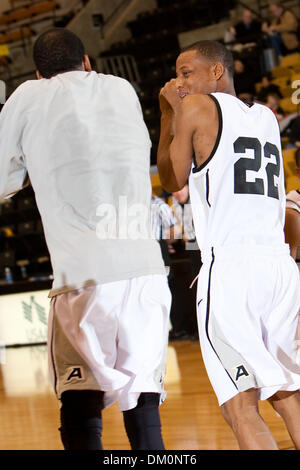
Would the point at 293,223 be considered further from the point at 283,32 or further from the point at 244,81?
the point at 283,32

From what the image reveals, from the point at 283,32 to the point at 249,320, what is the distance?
32.9ft

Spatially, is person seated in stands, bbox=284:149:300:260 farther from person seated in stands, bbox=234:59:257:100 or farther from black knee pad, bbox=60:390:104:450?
person seated in stands, bbox=234:59:257:100

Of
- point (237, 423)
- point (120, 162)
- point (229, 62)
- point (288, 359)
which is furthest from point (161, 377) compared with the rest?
point (229, 62)

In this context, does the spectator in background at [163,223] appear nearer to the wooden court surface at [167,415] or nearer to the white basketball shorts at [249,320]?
the wooden court surface at [167,415]

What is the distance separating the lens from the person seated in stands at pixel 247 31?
12312 millimetres

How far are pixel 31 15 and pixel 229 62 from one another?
1495cm

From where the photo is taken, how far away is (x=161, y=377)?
2477mm

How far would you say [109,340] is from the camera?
7.79 ft

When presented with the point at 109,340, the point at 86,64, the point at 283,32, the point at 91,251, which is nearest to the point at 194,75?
the point at 86,64

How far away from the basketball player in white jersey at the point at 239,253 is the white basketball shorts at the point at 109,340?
0.99ft

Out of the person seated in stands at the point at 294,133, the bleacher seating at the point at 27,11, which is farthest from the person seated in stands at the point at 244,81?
the bleacher seating at the point at 27,11

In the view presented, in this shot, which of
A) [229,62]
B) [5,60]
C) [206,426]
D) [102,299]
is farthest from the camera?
[5,60]

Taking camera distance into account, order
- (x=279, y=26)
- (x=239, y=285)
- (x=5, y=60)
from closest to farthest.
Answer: (x=239, y=285) → (x=279, y=26) → (x=5, y=60)

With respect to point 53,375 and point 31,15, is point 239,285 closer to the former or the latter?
point 53,375
